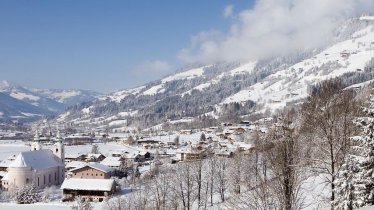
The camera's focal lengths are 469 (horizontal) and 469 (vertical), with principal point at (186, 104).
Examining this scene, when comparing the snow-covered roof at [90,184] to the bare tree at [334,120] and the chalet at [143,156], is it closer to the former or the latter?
the chalet at [143,156]

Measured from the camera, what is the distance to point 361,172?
17.9 m


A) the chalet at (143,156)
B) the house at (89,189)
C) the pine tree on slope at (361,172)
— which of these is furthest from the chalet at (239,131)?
the pine tree on slope at (361,172)

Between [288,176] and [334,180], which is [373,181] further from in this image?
[288,176]

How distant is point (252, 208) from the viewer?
18.9 m

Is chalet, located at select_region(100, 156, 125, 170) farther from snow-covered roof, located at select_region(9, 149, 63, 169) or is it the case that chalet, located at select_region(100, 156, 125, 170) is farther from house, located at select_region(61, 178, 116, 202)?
house, located at select_region(61, 178, 116, 202)

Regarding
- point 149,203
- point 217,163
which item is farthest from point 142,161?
point 149,203

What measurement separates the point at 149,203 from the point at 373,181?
1084 inches

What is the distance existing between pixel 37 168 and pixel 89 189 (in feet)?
63.0

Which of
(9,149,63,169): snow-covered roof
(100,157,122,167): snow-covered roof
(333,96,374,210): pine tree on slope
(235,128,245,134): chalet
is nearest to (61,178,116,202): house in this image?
(9,149,63,169): snow-covered roof

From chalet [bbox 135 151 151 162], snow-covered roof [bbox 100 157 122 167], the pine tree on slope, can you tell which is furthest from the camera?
chalet [bbox 135 151 151 162]

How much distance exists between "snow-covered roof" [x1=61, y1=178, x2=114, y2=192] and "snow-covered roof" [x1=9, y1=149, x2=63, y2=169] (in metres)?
15.6

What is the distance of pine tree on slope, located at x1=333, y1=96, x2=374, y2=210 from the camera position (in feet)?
58.0

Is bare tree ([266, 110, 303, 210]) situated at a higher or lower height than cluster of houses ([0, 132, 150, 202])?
higher

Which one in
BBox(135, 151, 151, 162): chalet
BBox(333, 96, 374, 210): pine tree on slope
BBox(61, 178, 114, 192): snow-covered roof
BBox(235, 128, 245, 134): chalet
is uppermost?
BBox(235, 128, 245, 134): chalet
